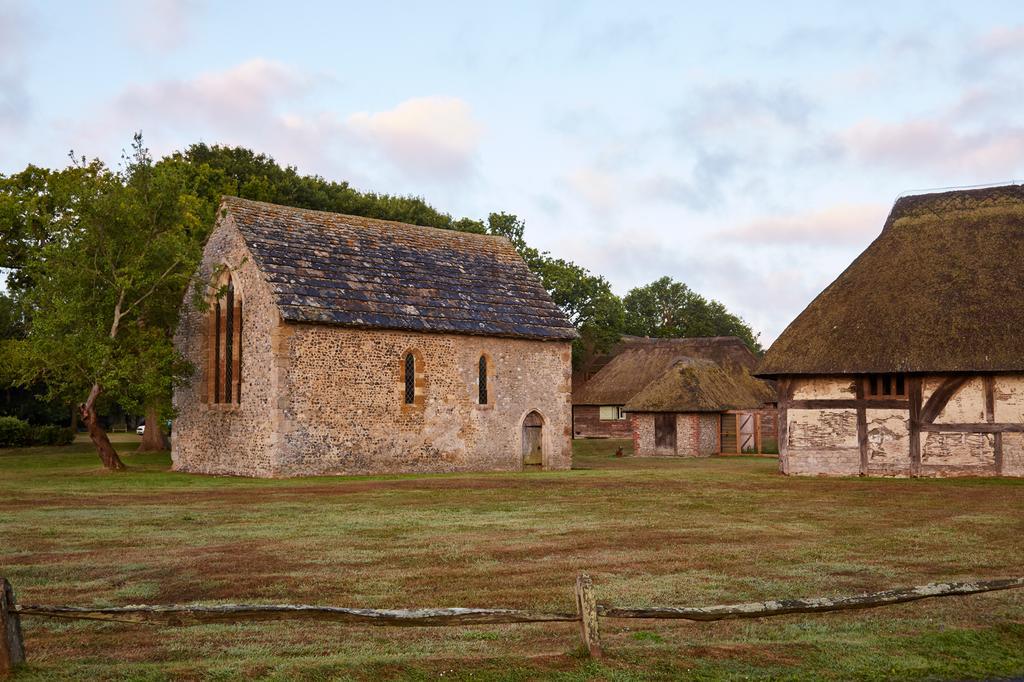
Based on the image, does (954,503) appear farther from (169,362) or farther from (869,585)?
(169,362)

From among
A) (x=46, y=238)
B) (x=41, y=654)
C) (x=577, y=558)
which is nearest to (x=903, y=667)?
(x=577, y=558)

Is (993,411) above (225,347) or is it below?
below

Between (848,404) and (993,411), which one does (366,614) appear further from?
(993,411)

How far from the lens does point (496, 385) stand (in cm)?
3497

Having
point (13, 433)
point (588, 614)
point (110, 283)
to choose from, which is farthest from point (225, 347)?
point (588, 614)

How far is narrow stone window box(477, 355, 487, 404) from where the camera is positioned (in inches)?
1366

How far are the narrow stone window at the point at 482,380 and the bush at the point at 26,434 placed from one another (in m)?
27.1

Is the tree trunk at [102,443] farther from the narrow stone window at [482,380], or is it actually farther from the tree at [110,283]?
the narrow stone window at [482,380]

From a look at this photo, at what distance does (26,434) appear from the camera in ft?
163

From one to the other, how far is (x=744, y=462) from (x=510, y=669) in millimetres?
33914

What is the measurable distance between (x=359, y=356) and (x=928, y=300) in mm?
16757

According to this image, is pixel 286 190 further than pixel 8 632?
Yes

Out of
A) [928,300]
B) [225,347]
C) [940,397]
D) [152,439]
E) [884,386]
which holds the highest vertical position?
[928,300]

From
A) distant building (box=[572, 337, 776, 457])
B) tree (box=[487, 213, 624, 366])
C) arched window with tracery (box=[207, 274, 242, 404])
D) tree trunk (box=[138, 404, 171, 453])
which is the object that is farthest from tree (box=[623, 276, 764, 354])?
arched window with tracery (box=[207, 274, 242, 404])
